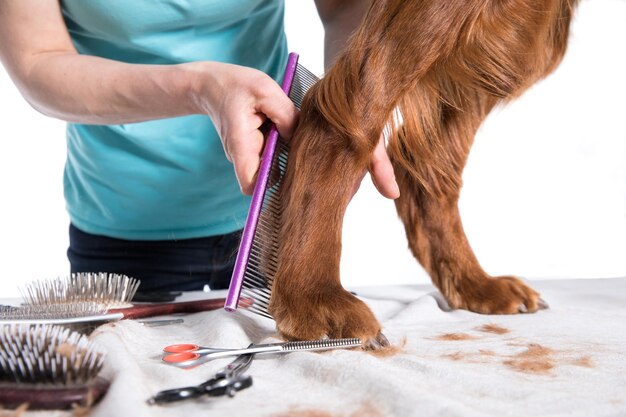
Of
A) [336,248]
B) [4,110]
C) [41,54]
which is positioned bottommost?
[336,248]

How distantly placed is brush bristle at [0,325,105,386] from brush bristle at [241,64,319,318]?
0.34m

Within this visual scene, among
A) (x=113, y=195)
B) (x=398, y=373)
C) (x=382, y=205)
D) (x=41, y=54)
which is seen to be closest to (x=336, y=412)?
(x=398, y=373)

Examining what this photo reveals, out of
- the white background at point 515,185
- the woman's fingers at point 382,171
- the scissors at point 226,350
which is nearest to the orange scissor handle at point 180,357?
the scissors at point 226,350

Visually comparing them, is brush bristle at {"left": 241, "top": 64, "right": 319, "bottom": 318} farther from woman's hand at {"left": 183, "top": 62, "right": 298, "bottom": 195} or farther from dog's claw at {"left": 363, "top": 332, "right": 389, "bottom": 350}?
dog's claw at {"left": 363, "top": 332, "right": 389, "bottom": 350}

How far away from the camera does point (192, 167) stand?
5.60ft

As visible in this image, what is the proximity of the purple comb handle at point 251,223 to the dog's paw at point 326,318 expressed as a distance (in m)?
0.07

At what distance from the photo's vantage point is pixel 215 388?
2.49 ft

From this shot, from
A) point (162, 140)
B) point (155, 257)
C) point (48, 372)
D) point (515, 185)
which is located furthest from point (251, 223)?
point (515, 185)

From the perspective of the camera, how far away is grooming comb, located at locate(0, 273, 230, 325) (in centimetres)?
100

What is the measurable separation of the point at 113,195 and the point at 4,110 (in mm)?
1310

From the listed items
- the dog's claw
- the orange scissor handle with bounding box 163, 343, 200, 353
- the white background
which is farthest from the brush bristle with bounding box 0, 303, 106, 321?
the white background

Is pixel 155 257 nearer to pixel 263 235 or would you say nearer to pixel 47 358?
pixel 263 235

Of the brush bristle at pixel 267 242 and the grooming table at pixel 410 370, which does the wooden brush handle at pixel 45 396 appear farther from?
the brush bristle at pixel 267 242

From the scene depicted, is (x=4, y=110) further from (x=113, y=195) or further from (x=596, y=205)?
(x=596, y=205)
